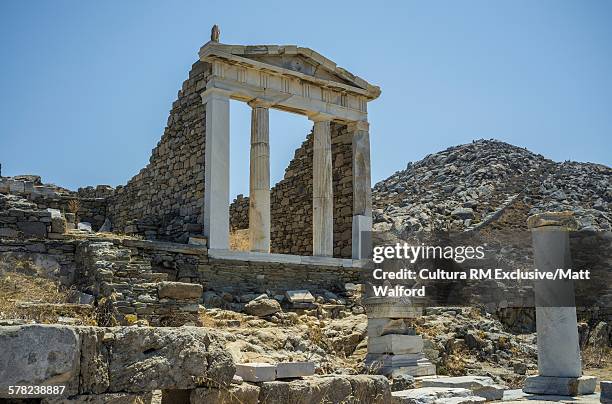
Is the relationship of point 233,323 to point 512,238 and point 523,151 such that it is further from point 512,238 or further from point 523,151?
point 523,151

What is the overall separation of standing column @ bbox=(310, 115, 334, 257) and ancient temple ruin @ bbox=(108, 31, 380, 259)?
1.1 inches

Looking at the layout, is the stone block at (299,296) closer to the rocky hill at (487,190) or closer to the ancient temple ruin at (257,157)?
the ancient temple ruin at (257,157)

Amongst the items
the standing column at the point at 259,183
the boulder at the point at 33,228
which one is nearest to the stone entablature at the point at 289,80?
the standing column at the point at 259,183

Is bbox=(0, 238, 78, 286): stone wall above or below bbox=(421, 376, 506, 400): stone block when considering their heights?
above

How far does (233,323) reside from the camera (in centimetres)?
1225

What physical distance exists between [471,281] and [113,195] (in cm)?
1143

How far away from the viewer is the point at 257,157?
55.5 ft

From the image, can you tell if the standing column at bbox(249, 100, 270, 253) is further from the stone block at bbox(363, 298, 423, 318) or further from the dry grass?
the stone block at bbox(363, 298, 423, 318)

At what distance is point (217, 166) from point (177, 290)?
17.6 feet

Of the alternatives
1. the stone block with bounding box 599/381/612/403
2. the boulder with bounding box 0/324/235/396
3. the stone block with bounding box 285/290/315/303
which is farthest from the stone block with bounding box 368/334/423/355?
the boulder with bounding box 0/324/235/396

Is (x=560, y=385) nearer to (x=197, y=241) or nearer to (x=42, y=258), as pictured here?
(x=197, y=241)

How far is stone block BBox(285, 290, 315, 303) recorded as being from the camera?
1477 cm

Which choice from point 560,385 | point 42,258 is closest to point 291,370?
point 560,385

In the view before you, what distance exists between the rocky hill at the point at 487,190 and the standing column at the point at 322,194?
4.87m
